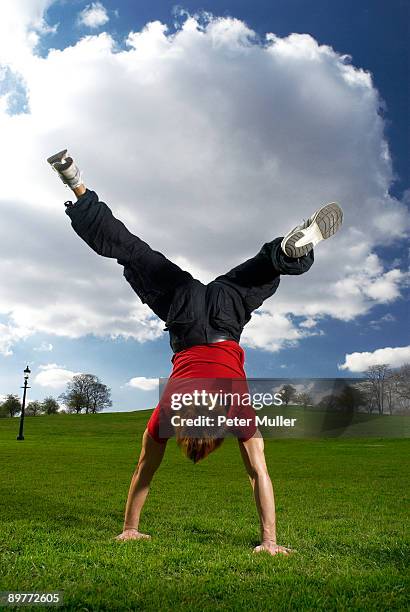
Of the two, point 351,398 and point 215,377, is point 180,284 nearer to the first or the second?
point 215,377

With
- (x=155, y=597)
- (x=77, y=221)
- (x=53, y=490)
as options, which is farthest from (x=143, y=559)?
(x=53, y=490)

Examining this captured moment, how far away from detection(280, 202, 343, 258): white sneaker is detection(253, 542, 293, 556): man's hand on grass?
2692mm

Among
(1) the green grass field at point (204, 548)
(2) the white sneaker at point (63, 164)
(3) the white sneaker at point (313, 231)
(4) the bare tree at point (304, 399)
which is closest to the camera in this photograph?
(1) the green grass field at point (204, 548)

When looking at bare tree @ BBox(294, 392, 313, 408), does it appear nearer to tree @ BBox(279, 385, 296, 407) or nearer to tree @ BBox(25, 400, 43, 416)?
tree @ BBox(279, 385, 296, 407)

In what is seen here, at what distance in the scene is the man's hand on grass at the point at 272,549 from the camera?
4.89m

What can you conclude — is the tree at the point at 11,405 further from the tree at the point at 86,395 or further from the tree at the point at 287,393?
the tree at the point at 287,393

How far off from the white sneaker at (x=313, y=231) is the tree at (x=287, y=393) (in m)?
2.83

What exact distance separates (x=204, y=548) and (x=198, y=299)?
240cm

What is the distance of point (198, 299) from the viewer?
5199mm

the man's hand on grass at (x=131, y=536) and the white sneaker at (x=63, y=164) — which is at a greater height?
the white sneaker at (x=63, y=164)

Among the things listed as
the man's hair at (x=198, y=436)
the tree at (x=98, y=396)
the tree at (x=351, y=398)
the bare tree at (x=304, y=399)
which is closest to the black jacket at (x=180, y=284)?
the man's hair at (x=198, y=436)

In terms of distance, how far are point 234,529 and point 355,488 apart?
6.89 m

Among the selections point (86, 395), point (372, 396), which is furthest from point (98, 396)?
point (372, 396)

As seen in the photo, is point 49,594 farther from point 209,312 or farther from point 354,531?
point 354,531
